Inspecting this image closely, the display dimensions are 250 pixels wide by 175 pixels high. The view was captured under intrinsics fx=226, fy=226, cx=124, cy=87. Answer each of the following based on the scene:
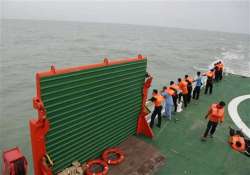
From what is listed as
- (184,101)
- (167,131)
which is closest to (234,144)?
(167,131)

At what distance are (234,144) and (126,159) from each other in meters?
3.01

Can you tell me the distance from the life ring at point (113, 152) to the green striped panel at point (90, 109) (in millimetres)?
160

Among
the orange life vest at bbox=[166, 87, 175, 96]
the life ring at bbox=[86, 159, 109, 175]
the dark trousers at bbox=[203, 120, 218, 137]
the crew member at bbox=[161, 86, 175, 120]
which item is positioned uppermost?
the orange life vest at bbox=[166, 87, 175, 96]

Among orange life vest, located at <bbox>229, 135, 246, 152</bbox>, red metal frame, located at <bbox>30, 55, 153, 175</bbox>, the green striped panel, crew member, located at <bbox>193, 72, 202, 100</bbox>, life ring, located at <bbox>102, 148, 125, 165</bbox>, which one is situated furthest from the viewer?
crew member, located at <bbox>193, 72, 202, 100</bbox>

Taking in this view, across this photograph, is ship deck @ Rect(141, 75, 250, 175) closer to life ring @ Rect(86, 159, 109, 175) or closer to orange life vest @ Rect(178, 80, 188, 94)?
orange life vest @ Rect(178, 80, 188, 94)

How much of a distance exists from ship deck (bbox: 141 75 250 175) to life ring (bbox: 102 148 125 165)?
1.07m

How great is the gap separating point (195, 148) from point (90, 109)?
3.85 meters

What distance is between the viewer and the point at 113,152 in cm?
646

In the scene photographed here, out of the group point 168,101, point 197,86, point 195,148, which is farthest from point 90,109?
point 197,86

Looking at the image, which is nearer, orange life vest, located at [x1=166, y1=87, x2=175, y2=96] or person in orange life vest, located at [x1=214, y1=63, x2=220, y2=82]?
orange life vest, located at [x1=166, y1=87, x2=175, y2=96]

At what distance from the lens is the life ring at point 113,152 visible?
6.04 meters

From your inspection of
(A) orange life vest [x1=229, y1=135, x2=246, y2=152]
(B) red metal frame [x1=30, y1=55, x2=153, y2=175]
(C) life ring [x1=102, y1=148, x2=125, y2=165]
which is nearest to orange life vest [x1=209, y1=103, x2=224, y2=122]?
(A) orange life vest [x1=229, y1=135, x2=246, y2=152]

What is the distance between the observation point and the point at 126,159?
248 inches

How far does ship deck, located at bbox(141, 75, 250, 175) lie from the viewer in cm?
633
